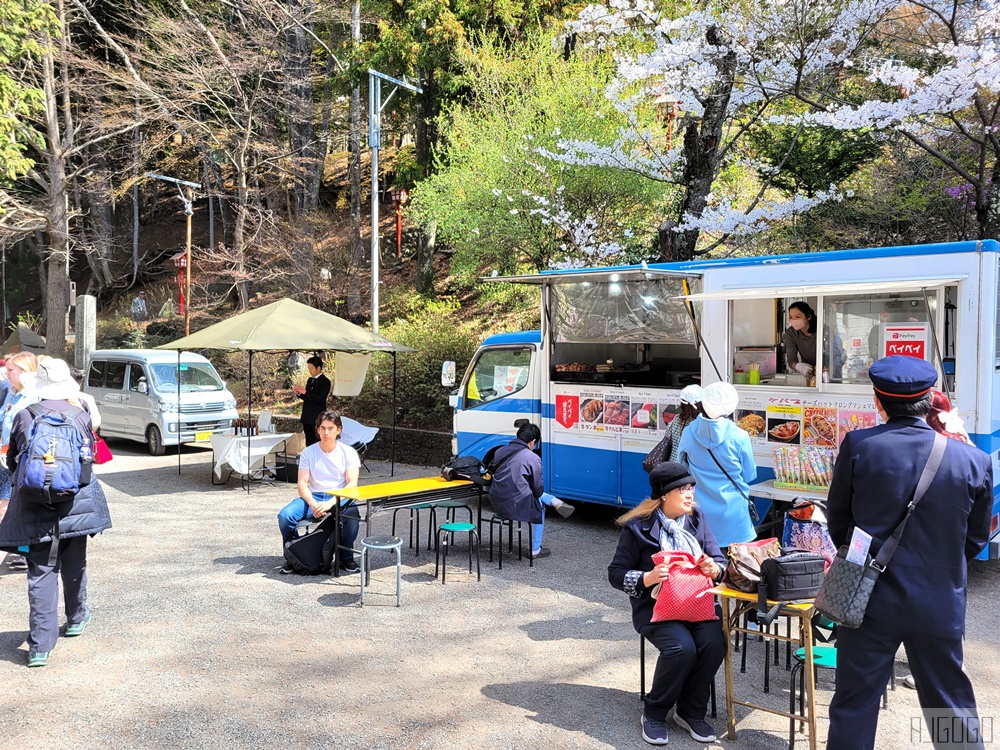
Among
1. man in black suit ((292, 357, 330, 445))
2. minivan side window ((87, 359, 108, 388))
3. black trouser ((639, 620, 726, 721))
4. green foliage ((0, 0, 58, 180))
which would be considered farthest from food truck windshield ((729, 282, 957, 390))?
green foliage ((0, 0, 58, 180))

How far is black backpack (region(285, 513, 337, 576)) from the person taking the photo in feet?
23.5

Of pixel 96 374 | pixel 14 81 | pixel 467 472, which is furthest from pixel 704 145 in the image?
pixel 14 81

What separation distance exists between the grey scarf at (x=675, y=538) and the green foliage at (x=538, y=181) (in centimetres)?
1051

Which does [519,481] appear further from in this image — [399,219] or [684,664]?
[399,219]

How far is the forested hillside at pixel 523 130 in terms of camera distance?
1154cm

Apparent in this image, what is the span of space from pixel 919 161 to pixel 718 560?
1119 cm

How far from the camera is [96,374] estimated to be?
16.3 metres

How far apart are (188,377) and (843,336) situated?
12034 millimetres

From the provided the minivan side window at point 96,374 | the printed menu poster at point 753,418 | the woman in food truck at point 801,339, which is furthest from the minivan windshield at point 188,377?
the woman in food truck at point 801,339

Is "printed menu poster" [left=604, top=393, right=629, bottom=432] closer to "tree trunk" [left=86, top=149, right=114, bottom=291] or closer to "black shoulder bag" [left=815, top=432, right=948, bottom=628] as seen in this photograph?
"black shoulder bag" [left=815, top=432, right=948, bottom=628]

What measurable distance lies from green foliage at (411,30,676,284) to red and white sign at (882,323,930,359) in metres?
7.95

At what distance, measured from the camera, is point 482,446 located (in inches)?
393

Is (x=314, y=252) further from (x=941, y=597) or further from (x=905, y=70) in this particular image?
(x=941, y=597)

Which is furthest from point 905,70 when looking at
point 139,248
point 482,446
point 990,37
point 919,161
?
point 139,248
